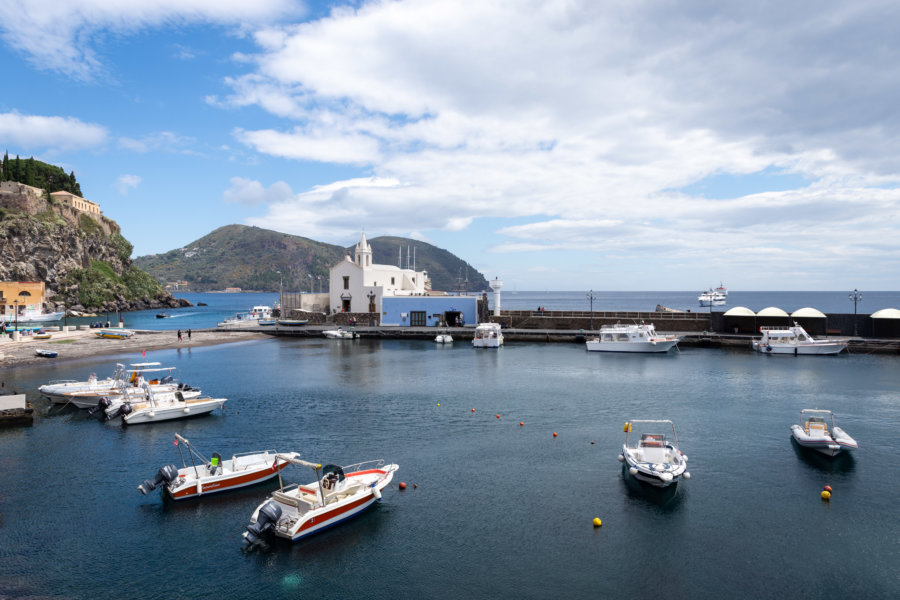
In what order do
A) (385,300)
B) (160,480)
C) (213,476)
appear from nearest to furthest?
(160,480) < (213,476) < (385,300)

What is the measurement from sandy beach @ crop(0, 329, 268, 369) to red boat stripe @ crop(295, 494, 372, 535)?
155 feet

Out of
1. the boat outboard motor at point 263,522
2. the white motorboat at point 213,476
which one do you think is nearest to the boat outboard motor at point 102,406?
the white motorboat at point 213,476

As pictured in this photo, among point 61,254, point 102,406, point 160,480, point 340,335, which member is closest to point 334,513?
point 160,480

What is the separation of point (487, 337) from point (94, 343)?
48.2 m

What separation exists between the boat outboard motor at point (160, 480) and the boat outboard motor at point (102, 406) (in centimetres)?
1483

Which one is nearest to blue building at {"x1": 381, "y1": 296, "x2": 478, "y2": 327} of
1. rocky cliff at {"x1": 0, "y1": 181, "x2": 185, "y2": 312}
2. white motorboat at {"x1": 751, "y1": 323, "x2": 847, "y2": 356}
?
white motorboat at {"x1": 751, "y1": 323, "x2": 847, "y2": 356}

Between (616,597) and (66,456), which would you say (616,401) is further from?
(66,456)

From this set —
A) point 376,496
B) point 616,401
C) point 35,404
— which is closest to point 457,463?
point 376,496

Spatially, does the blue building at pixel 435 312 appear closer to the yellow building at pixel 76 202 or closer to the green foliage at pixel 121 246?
the yellow building at pixel 76 202

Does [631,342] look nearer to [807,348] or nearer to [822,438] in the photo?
[807,348]

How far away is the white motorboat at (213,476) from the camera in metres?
20.2

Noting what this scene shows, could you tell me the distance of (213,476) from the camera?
68.3 feet

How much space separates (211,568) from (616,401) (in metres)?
27.2

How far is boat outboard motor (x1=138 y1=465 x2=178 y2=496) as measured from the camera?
20.0 meters
